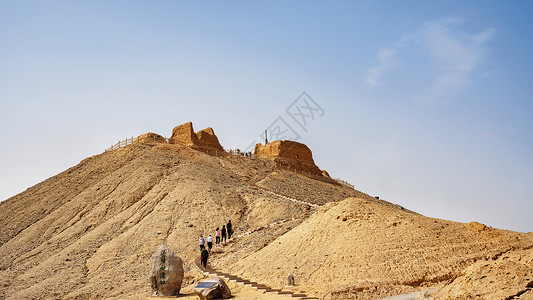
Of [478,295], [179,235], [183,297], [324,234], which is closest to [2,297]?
[179,235]

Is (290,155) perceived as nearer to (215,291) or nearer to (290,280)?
(290,280)

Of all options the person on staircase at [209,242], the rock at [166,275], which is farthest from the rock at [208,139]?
the rock at [166,275]

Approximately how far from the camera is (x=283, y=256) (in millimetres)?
19938

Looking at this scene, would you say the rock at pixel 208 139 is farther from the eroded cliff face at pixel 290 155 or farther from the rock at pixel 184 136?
the eroded cliff face at pixel 290 155

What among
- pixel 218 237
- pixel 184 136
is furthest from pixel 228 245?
pixel 184 136

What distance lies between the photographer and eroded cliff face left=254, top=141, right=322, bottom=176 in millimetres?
53938

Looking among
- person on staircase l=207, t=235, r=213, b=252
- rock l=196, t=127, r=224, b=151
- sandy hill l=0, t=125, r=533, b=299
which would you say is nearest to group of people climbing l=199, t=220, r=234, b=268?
person on staircase l=207, t=235, r=213, b=252

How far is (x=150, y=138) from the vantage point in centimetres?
5075

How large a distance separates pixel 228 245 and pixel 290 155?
3008 cm

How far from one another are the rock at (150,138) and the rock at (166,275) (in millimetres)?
32026

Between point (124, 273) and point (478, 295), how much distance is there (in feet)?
61.5

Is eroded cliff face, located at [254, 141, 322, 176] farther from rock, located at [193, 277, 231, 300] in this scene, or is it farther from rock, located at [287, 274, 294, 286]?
rock, located at [193, 277, 231, 300]

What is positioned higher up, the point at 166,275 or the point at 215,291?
the point at 166,275

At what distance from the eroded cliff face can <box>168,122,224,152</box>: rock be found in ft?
18.3
